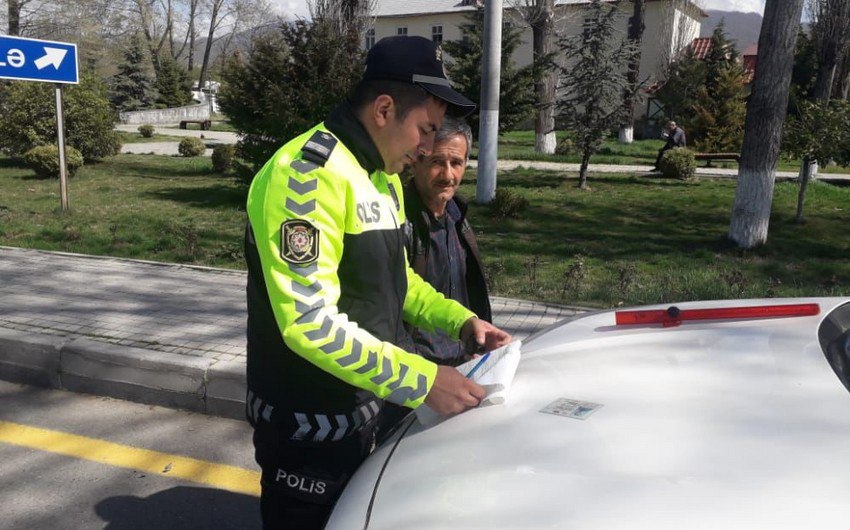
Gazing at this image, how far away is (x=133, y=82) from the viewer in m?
46.3

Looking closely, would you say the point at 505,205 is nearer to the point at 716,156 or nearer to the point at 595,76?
the point at 595,76

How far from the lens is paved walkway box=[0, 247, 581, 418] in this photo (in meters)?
4.56

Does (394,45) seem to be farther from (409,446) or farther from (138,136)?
(138,136)

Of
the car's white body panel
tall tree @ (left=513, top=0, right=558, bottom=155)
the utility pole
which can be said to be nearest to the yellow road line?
the car's white body panel

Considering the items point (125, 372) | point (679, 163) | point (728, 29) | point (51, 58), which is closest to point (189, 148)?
point (51, 58)

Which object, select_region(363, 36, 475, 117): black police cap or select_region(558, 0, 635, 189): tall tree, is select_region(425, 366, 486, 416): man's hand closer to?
select_region(363, 36, 475, 117): black police cap

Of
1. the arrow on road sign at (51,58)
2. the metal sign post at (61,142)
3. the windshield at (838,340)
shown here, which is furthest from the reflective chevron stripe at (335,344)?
the metal sign post at (61,142)

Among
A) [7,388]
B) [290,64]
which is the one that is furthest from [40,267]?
[290,64]

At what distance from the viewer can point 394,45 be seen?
1.81 meters

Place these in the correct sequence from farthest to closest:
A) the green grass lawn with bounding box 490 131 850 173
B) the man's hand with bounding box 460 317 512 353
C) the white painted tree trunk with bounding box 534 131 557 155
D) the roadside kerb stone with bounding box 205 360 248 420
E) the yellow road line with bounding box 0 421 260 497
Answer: the white painted tree trunk with bounding box 534 131 557 155 → the green grass lawn with bounding box 490 131 850 173 → the roadside kerb stone with bounding box 205 360 248 420 → the yellow road line with bounding box 0 421 260 497 → the man's hand with bounding box 460 317 512 353

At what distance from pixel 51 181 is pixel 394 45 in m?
16.5

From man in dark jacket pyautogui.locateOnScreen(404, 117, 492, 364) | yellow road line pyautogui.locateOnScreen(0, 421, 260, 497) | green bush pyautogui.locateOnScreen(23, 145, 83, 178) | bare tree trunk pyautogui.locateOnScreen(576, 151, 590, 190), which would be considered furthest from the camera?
green bush pyautogui.locateOnScreen(23, 145, 83, 178)

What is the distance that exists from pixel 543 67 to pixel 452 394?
2022cm

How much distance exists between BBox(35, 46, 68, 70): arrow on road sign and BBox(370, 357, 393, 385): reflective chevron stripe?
34.4 ft
